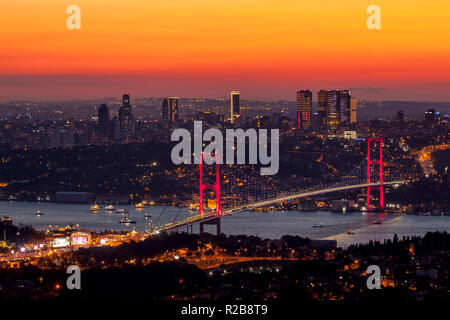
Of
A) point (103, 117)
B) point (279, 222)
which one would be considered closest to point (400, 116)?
point (103, 117)

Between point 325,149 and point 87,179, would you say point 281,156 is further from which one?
point 87,179

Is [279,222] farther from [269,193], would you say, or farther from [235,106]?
[235,106]

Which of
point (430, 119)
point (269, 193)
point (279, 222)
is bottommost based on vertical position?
point (279, 222)

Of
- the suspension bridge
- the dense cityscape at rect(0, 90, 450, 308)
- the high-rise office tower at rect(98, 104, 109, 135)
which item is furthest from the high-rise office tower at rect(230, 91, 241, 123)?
the suspension bridge

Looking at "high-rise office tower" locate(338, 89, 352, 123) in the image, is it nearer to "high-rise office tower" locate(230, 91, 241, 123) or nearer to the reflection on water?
"high-rise office tower" locate(230, 91, 241, 123)

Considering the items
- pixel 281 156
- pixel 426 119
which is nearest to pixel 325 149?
pixel 281 156

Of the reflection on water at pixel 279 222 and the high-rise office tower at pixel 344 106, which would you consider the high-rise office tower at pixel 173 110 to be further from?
the reflection on water at pixel 279 222
